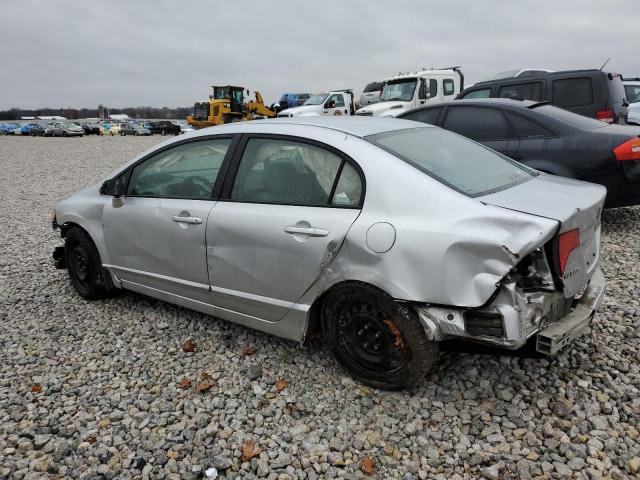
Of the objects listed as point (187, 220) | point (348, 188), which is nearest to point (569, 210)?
point (348, 188)

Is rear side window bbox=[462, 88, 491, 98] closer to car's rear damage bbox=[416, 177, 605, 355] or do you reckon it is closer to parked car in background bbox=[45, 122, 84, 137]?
car's rear damage bbox=[416, 177, 605, 355]

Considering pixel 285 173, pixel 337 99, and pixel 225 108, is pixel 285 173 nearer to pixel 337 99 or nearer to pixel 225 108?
pixel 337 99

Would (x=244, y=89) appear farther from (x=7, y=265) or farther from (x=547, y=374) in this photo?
(x=547, y=374)

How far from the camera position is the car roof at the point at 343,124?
3030mm

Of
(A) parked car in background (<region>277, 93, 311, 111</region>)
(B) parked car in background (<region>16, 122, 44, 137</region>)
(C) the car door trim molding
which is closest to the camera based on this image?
(C) the car door trim molding

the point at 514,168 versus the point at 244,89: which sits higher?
the point at 244,89

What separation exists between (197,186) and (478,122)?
392 centimetres

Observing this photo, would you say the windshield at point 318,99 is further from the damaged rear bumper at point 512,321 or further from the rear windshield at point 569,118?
the damaged rear bumper at point 512,321

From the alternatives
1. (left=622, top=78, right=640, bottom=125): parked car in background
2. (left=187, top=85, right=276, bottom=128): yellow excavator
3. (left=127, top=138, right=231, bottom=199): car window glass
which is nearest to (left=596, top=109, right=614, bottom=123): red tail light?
(left=622, top=78, right=640, bottom=125): parked car in background

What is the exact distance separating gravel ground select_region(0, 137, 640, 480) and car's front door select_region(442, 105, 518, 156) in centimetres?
231

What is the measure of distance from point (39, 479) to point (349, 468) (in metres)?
1.45

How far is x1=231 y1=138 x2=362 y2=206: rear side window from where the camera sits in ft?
9.00

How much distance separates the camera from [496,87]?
8.84m

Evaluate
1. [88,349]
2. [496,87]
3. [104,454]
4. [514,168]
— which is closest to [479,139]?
[514,168]
